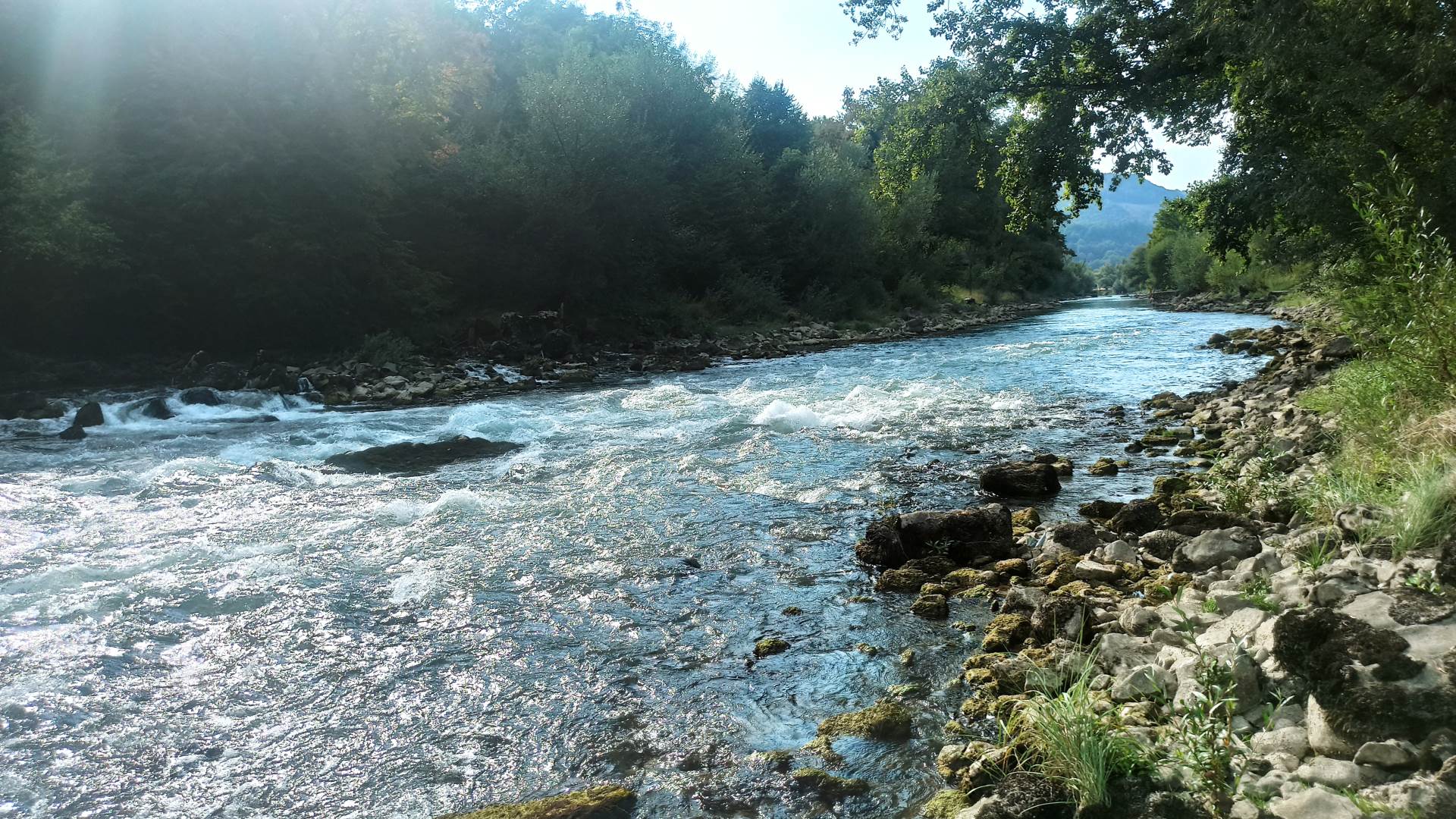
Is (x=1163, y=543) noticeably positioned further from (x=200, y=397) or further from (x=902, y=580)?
(x=200, y=397)

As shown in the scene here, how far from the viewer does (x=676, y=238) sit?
35.6 metres

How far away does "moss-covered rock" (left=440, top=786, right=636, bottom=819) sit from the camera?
408cm

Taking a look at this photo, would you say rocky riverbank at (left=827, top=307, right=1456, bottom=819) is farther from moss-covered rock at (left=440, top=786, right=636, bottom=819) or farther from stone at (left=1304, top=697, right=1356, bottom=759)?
moss-covered rock at (left=440, top=786, right=636, bottom=819)

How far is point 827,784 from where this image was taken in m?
4.32

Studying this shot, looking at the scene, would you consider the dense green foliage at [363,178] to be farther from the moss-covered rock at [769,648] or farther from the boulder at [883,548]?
the moss-covered rock at [769,648]

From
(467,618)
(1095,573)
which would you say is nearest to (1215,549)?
(1095,573)

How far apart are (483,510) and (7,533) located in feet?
14.7

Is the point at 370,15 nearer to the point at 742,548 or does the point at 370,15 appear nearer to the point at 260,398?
the point at 260,398

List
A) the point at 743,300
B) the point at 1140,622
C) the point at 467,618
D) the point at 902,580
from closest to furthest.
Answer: the point at 1140,622 → the point at 467,618 → the point at 902,580 → the point at 743,300

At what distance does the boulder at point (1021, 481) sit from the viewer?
931cm

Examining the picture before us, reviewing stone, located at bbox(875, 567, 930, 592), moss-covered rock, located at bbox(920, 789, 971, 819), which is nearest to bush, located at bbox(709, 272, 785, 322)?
stone, located at bbox(875, 567, 930, 592)

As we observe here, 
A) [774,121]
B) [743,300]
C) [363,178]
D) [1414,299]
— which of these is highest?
[774,121]

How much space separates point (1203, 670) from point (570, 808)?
9.59 ft

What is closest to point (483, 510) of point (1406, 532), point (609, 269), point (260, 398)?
point (1406, 532)
